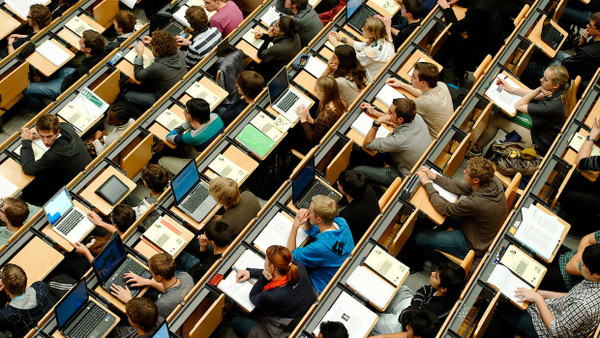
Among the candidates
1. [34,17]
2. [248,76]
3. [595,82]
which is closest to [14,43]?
[34,17]

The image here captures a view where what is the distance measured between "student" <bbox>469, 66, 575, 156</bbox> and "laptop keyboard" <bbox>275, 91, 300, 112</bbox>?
2466 millimetres

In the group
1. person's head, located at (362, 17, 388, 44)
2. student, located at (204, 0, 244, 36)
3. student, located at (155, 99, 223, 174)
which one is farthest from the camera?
student, located at (204, 0, 244, 36)

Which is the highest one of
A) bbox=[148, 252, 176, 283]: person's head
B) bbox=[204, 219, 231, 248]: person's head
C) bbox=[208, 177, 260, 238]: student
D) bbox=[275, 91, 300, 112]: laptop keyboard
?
bbox=[275, 91, 300, 112]: laptop keyboard

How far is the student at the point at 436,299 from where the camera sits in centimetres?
599

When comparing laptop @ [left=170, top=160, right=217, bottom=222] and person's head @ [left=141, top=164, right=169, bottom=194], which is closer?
laptop @ [left=170, top=160, right=217, bottom=222]

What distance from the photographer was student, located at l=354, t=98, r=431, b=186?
7486 mm

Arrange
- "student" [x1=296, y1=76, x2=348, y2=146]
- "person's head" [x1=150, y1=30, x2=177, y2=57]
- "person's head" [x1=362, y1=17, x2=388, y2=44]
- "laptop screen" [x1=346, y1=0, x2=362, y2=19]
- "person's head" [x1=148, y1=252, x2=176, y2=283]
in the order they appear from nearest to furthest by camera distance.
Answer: "person's head" [x1=148, y1=252, x2=176, y2=283] < "student" [x1=296, y1=76, x2=348, y2=146] < "person's head" [x1=150, y1=30, x2=177, y2=57] < "person's head" [x1=362, y1=17, x2=388, y2=44] < "laptop screen" [x1=346, y1=0, x2=362, y2=19]

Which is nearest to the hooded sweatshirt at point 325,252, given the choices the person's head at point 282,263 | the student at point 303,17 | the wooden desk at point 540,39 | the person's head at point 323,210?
the person's head at point 323,210

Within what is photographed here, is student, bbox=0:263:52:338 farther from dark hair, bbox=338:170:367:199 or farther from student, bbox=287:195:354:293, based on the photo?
dark hair, bbox=338:170:367:199

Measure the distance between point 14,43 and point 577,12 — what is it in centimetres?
824

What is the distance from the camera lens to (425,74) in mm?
7965

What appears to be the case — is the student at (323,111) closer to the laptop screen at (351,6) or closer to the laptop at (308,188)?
the laptop at (308,188)

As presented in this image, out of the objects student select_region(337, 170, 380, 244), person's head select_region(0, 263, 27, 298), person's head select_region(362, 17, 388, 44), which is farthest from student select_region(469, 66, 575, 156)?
person's head select_region(0, 263, 27, 298)

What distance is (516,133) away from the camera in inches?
323
